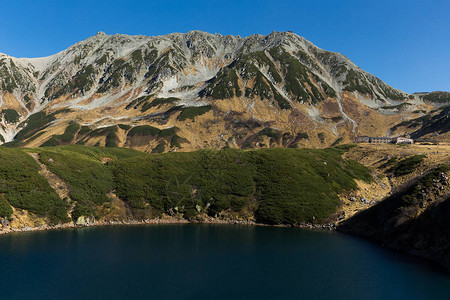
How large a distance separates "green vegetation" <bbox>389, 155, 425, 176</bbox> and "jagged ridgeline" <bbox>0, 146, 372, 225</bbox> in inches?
837

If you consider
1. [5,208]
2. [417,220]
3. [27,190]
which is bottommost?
[5,208]

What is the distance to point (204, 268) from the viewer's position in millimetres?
42719

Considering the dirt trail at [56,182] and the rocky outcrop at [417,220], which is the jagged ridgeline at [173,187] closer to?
the dirt trail at [56,182]

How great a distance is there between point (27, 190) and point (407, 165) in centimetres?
11220

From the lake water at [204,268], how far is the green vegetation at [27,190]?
6352 mm

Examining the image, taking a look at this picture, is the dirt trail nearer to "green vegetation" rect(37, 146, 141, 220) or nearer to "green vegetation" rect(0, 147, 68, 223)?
"green vegetation" rect(37, 146, 141, 220)

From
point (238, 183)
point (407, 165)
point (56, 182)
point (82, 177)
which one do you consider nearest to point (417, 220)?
point (238, 183)

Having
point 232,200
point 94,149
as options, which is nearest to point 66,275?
point 232,200

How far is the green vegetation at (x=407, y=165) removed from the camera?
97.2 metres

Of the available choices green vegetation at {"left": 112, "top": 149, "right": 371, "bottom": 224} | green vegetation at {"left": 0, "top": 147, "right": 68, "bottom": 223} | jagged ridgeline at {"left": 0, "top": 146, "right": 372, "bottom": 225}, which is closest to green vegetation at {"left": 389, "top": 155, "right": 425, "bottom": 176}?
green vegetation at {"left": 112, "top": 149, "right": 371, "bottom": 224}

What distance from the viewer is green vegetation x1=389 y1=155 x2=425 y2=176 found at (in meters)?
97.2

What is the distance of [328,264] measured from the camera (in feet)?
149

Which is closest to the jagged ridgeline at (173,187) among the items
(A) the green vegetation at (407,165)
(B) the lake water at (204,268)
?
(B) the lake water at (204,268)

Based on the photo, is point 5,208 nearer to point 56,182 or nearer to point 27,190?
point 27,190
